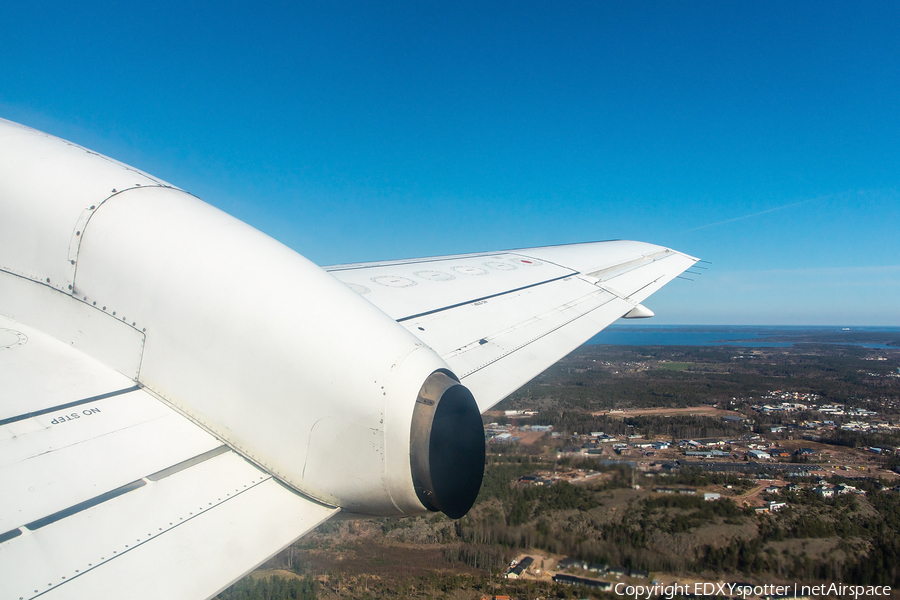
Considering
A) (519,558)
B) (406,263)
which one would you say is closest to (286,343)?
(406,263)

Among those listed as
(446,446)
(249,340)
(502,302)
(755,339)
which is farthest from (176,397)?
(755,339)

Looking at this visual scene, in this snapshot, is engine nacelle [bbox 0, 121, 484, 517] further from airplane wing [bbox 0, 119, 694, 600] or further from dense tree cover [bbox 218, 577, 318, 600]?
dense tree cover [bbox 218, 577, 318, 600]

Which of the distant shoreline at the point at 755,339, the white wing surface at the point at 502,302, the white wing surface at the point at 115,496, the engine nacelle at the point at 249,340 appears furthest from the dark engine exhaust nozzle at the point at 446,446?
the distant shoreline at the point at 755,339

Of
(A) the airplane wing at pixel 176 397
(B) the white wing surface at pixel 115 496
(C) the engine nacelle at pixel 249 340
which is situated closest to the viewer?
(B) the white wing surface at pixel 115 496

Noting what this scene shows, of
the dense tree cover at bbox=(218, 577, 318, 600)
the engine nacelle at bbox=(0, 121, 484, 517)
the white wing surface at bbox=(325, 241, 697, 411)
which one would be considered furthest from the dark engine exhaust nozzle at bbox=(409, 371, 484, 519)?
the dense tree cover at bbox=(218, 577, 318, 600)

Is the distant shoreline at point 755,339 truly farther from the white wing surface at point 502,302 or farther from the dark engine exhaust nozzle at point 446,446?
the dark engine exhaust nozzle at point 446,446

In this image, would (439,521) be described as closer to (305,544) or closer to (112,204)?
(305,544)
